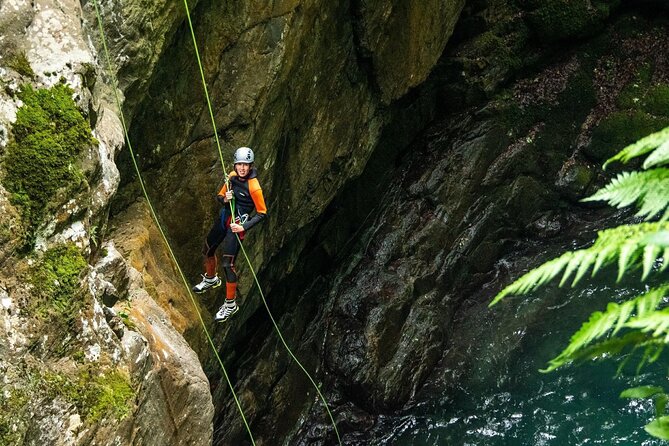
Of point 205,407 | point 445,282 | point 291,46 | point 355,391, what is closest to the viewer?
point 205,407

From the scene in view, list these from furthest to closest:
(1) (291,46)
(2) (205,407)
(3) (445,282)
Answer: (3) (445,282) → (1) (291,46) → (2) (205,407)

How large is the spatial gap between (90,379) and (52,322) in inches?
23.6

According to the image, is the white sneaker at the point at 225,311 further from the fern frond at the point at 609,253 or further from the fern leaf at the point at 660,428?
the fern leaf at the point at 660,428

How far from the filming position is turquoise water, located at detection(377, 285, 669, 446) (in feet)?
38.0

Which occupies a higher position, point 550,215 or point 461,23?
point 461,23

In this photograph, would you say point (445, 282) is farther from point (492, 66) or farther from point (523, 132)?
point (492, 66)

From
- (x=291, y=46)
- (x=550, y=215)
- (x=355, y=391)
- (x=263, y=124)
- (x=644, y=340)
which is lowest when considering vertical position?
(x=355, y=391)

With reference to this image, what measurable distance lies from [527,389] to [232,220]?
708 cm

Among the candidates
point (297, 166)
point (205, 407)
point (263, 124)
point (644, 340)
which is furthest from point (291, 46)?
point (644, 340)

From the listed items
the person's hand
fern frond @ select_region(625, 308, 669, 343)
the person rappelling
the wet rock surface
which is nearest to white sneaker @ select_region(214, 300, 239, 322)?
the person rappelling

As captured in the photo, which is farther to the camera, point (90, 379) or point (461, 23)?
→ point (461, 23)

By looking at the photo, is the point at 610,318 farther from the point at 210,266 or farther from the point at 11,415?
the point at 210,266

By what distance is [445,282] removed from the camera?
48.1ft

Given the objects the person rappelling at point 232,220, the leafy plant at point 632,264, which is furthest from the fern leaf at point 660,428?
the person rappelling at point 232,220
